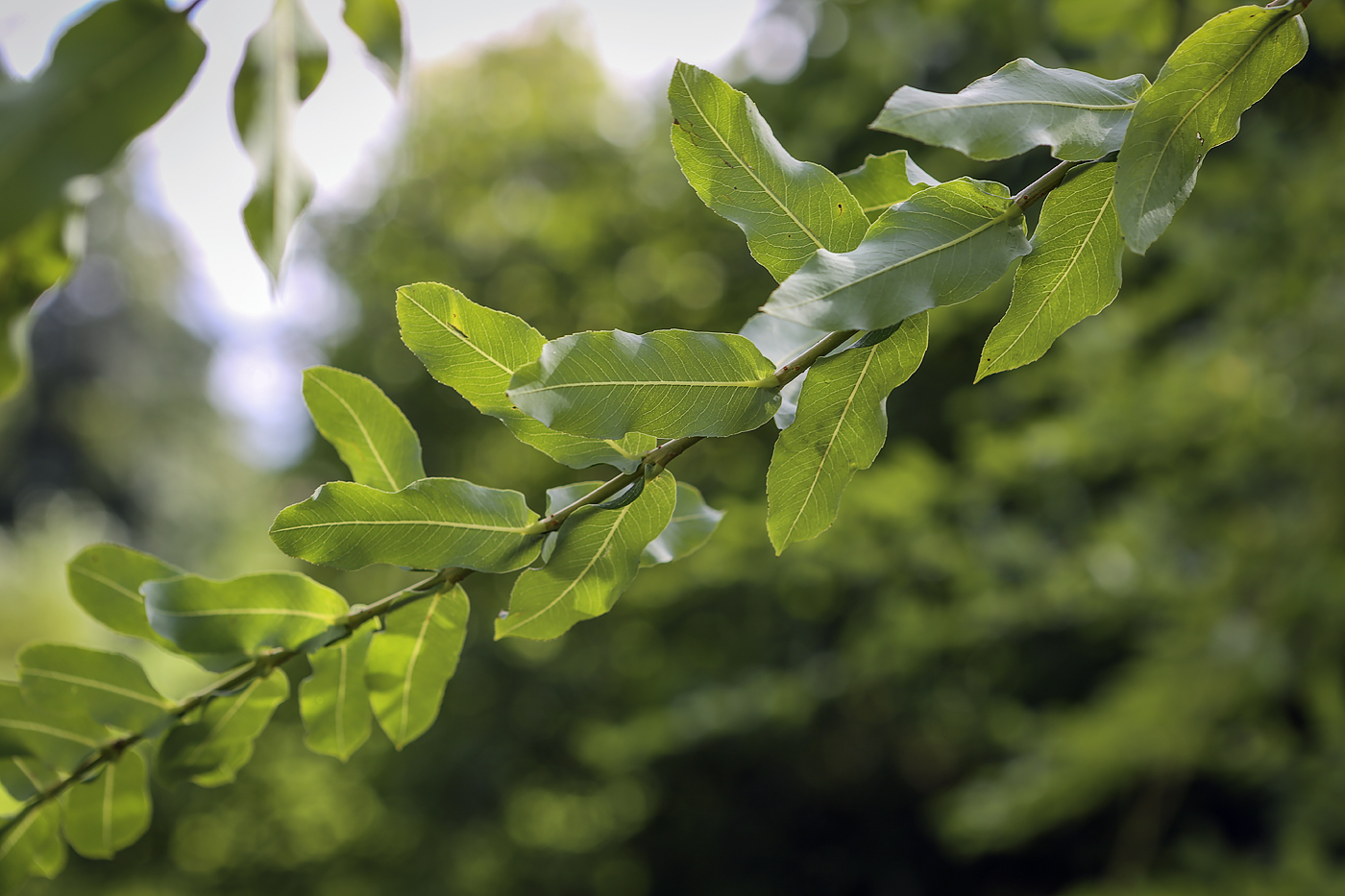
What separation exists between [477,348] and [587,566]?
0.26 feet

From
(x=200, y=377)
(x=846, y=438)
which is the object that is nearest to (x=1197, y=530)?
(x=846, y=438)

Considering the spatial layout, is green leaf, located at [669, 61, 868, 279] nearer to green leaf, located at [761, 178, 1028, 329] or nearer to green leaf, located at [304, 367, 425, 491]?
green leaf, located at [761, 178, 1028, 329]

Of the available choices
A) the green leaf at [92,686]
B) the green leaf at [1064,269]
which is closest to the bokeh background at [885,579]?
the green leaf at [92,686]

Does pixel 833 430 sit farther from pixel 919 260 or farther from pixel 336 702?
pixel 336 702

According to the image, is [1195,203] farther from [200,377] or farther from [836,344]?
[200,377]

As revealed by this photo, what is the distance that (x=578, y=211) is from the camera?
342 centimetres

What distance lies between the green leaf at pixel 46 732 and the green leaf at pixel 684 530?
0.23 meters

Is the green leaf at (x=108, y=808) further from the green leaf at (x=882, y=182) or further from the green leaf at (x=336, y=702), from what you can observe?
the green leaf at (x=882, y=182)

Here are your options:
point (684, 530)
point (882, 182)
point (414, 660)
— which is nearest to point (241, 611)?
point (414, 660)

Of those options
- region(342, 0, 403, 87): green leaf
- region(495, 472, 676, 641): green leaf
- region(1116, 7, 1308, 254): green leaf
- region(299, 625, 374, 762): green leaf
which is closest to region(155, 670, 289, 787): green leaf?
region(299, 625, 374, 762): green leaf

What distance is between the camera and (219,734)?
13.1 inches

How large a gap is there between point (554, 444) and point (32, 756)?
252 millimetres

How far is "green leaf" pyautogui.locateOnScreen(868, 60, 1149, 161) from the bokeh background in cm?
24

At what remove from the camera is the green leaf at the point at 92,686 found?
331 mm
